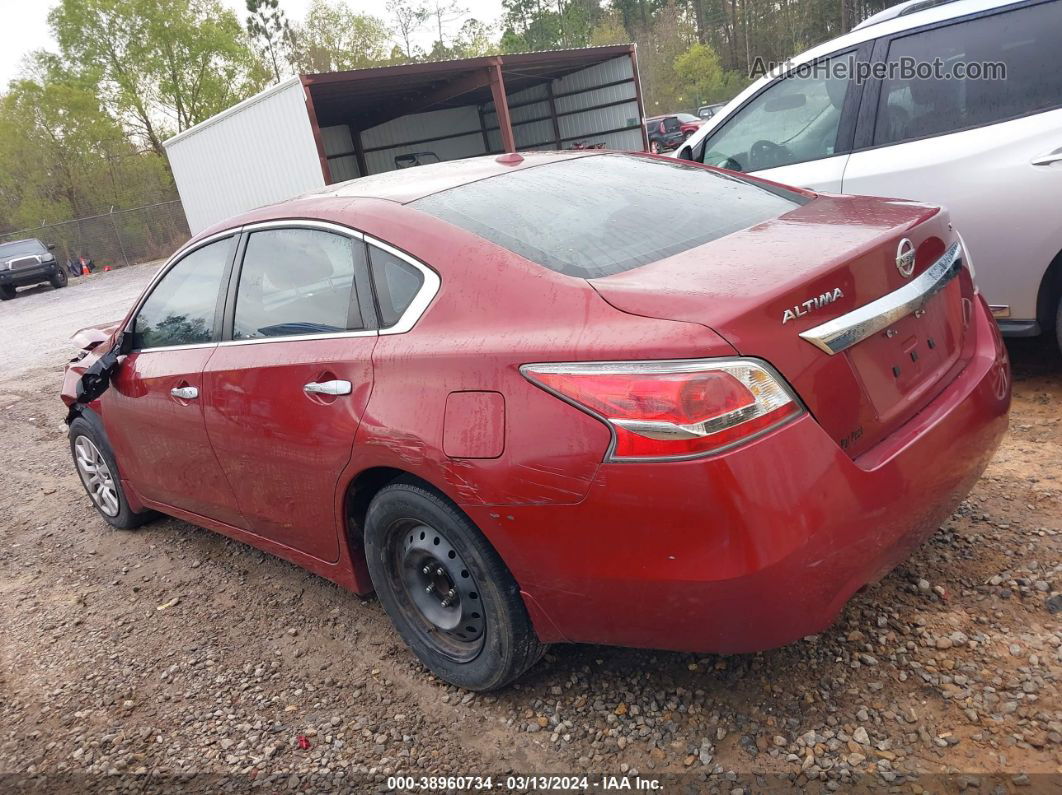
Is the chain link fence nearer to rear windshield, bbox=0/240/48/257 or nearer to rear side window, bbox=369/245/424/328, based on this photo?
rear windshield, bbox=0/240/48/257

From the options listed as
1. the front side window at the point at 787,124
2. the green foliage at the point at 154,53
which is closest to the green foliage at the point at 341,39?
the green foliage at the point at 154,53

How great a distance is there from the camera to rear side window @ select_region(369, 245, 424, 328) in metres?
2.43

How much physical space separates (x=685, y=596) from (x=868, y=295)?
3.00ft

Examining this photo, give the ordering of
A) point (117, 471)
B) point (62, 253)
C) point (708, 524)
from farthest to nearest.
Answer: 1. point (62, 253)
2. point (117, 471)
3. point (708, 524)

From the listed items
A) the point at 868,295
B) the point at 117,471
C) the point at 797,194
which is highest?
the point at 797,194

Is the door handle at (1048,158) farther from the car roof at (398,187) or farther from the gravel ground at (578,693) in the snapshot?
the car roof at (398,187)

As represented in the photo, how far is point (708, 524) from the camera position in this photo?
182cm

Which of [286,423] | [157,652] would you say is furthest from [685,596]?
[157,652]

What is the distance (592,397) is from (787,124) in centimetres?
351

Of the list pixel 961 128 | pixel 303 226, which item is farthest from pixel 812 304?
pixel 961 128

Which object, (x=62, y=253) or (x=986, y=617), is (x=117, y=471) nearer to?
(x=986, y=617)

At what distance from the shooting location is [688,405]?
1.82 meters

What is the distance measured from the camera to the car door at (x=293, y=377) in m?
2.57

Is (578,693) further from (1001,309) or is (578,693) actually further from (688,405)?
(1001,309)
